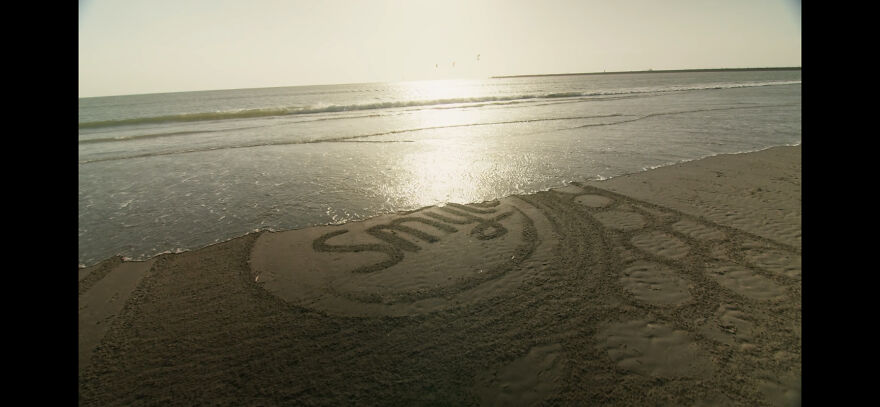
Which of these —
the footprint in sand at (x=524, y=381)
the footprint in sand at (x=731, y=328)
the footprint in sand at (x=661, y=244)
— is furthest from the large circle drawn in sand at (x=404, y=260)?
the footprint in sand at (x=731, y=328)

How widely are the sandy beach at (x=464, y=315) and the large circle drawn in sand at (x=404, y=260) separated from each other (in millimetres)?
24

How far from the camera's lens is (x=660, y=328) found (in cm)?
285

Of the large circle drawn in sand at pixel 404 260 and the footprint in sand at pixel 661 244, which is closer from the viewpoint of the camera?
the large circle drawn in sand at pixel 404 260

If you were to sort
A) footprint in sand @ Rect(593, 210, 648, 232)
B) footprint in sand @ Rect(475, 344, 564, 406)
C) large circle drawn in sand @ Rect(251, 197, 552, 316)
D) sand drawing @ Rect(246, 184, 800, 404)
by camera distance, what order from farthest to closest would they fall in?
1. footprint in sand @ Rect(593, 210, 648, 232)
2. large circle drawn in sand @ Rect(251, 197, 552, 316)
3. sand drawing @ Rect(246, 184, 800, 404)
4. footprint in sand @ Rect(475, 344, 564, 406)

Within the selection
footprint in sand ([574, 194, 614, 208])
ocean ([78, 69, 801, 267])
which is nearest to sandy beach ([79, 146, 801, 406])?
footprint in sand ([574, 194, 614, 208])

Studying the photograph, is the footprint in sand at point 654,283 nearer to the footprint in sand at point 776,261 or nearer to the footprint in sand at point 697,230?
the footprint in sand at point 776,261

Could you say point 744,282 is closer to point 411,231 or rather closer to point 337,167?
point 411,231

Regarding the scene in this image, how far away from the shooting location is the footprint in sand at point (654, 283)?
324 cm

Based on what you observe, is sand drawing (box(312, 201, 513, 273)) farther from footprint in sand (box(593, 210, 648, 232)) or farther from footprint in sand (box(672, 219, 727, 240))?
footprint in sand (box(672, 219, 727, 240))

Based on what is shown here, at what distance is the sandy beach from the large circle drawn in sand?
0.02 metres

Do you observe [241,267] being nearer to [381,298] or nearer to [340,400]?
[381,298]

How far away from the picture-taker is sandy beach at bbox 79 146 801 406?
7.75 feet
